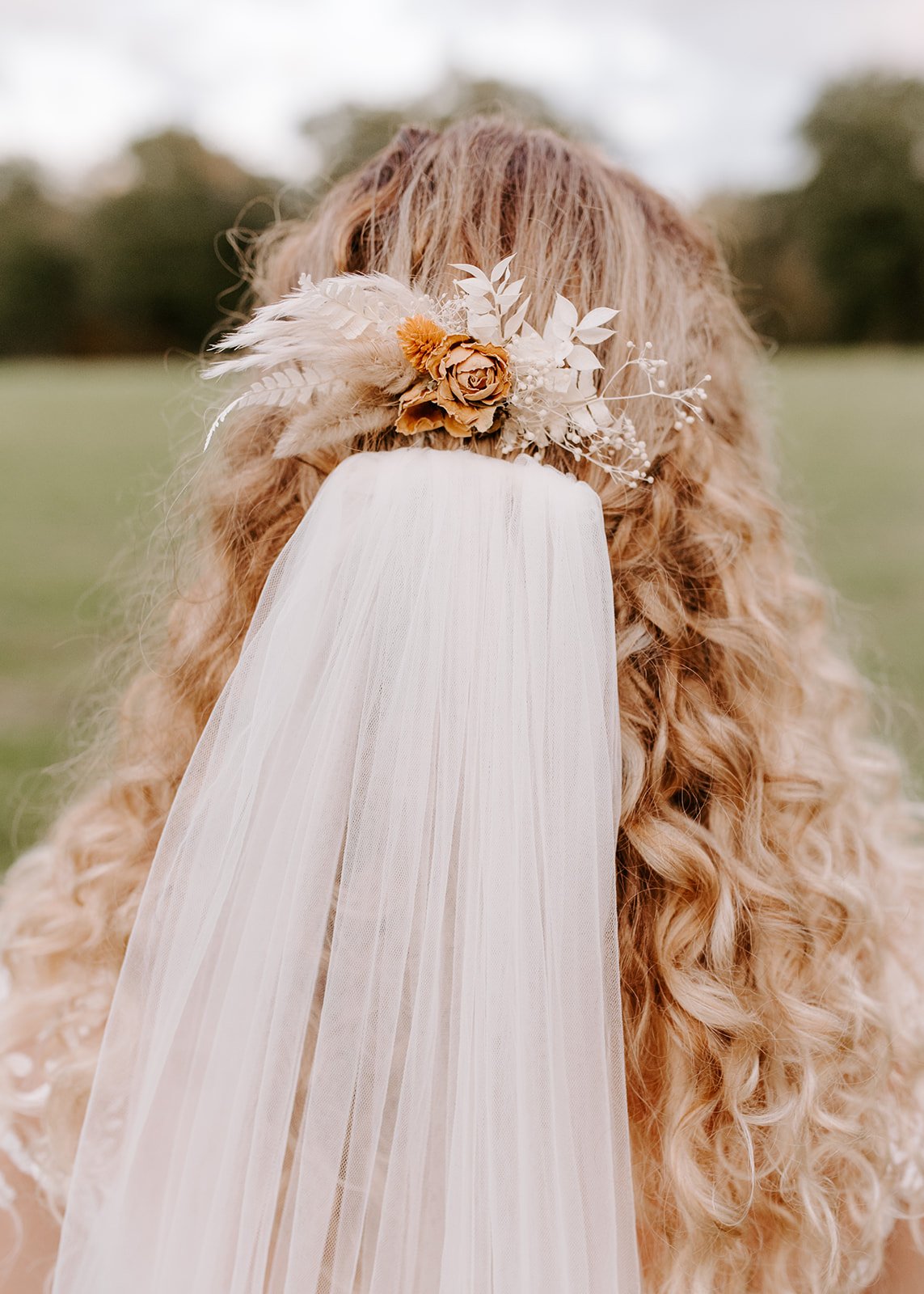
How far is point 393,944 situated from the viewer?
42.6 inches

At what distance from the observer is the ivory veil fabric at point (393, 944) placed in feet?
3.41

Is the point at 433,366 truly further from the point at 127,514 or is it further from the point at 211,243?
the point at 211,243

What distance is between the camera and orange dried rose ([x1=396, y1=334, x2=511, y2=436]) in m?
1.13

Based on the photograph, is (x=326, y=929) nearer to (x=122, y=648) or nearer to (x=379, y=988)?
(x=379, y=988)

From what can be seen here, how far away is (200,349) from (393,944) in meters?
3.59

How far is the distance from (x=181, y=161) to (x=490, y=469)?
90.9 ft

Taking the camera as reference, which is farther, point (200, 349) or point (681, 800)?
point (200, 349)

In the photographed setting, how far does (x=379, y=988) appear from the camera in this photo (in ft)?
3.57

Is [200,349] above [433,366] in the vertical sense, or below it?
above

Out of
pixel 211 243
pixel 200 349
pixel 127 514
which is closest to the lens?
pixel 200 349

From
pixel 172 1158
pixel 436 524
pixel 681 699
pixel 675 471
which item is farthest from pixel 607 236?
pixel 172 1158

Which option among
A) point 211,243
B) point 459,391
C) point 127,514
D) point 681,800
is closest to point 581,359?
point 459,391

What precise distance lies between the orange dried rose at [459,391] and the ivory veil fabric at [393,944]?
0.04m

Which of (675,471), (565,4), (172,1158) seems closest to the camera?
(172,1158)
